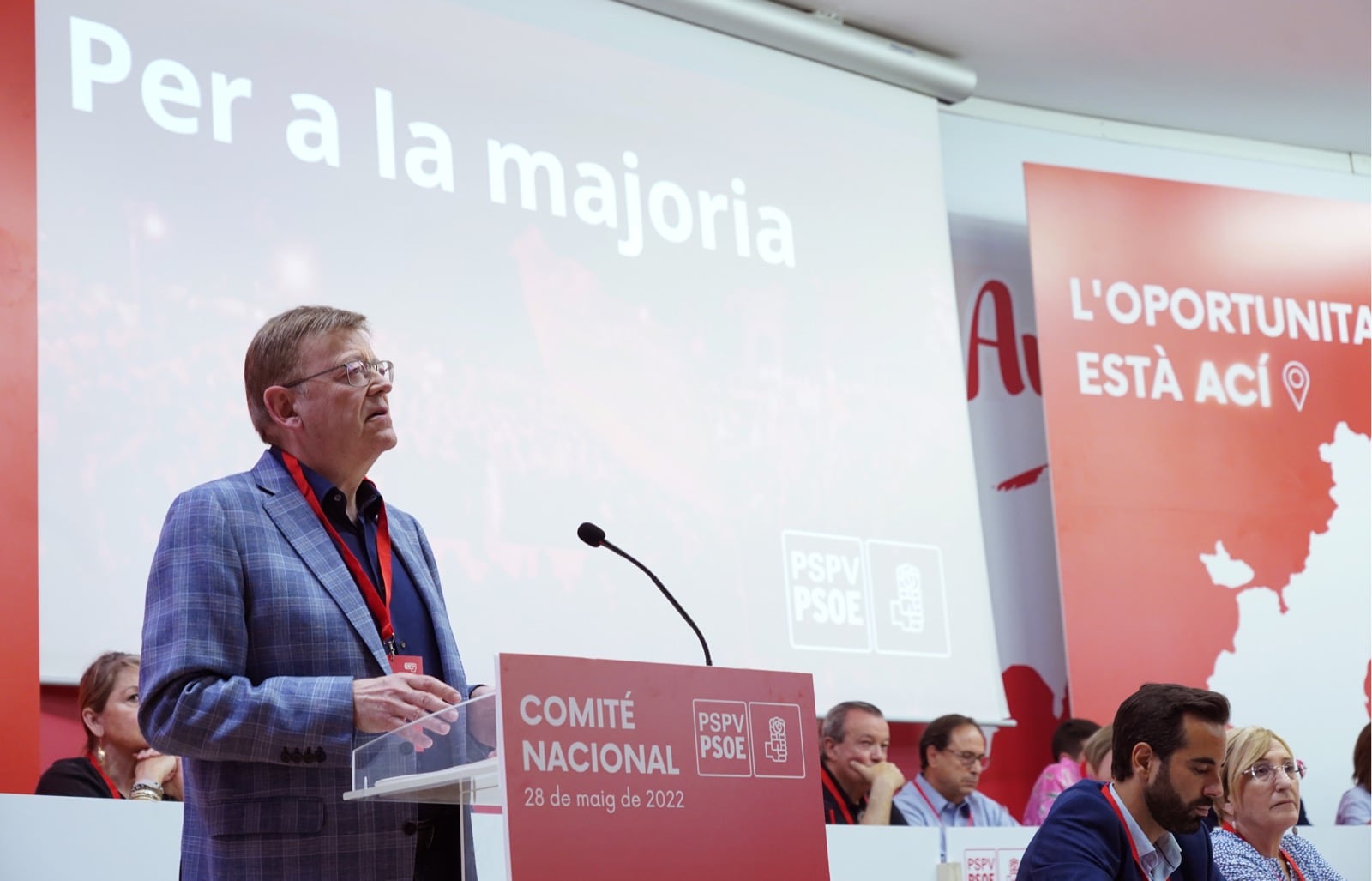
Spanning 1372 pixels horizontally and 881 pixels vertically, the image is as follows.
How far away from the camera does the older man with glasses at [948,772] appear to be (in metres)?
4.95

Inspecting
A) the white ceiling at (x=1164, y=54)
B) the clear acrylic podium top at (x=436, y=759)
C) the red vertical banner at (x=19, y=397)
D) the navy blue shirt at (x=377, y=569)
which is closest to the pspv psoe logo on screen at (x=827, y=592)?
the white ceiling at (x=1164, y=54)

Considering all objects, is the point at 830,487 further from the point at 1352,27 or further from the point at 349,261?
the point at 1352,27

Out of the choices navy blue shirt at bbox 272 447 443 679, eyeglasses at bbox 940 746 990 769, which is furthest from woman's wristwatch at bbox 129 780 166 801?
eyeglasses at bbox 940 746 990 769

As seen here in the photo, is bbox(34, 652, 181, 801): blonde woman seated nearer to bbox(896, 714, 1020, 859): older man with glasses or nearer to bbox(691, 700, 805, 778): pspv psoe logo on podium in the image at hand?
bbox(691, 700, 805, 778): pspv psoe logo on podium

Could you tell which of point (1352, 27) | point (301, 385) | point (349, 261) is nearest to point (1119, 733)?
point (301, 385)

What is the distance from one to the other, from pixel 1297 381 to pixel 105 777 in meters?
5.25

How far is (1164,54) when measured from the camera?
677 cm

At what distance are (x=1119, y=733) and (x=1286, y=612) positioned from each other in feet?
13.6

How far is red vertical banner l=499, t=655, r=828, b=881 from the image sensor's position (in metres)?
1.75

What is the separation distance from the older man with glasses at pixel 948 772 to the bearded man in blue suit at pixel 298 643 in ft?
10.1

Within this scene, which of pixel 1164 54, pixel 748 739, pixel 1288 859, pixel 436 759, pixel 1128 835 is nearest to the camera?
pixel 436 759

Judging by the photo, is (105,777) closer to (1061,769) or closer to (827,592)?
(827,592)

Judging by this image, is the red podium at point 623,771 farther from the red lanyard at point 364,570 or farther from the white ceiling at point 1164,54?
the white ceiling at point 1164,54

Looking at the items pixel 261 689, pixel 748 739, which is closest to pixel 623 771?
pixel 748 739
